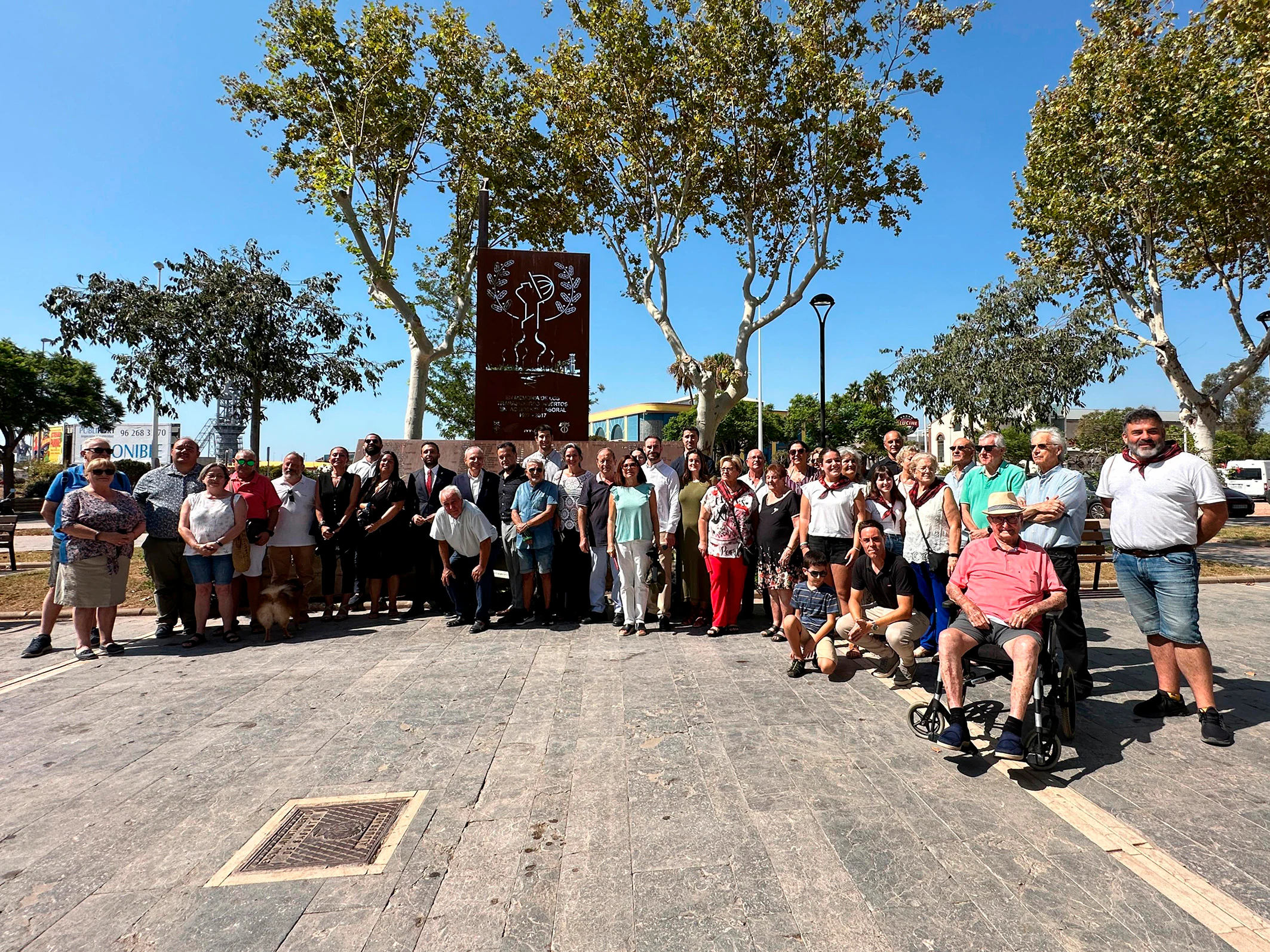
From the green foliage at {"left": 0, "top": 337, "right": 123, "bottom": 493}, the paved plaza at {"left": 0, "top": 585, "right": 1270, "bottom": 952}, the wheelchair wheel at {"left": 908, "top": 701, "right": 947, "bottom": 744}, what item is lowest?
the paved plaza at {"left": 0, "top": 585, "right": 1270, "bottom": 952}

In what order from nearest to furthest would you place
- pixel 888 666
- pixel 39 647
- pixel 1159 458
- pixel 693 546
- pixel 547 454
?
pixel 1159 458 < pixel 888 666 < pixel 39 647 < pixel 693 546 < pixel 547 454

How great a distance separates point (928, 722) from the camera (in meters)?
3.86

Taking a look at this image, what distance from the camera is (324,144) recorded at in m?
13.9

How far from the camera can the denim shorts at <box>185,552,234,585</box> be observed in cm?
636

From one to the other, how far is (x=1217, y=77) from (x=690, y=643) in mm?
14368

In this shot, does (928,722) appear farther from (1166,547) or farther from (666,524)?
(666,524)

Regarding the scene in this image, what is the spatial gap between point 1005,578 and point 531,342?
865 centimetres

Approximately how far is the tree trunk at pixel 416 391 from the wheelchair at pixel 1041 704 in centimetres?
1300

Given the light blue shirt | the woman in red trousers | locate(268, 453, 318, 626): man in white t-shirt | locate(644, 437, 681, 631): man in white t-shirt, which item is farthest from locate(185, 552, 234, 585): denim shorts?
the light blue shirt

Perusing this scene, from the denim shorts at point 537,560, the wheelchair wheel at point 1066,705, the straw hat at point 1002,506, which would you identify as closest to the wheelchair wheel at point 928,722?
the wheelchair wheel at point 1066,705

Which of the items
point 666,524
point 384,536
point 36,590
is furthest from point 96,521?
point 666,524

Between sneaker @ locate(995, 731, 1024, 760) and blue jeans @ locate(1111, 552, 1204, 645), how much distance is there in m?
1.47

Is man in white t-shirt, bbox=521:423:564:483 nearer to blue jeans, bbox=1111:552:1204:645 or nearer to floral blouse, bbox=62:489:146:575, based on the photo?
floral blouse, bbox=62:489:146:575

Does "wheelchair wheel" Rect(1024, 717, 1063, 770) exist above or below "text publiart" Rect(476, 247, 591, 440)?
below
